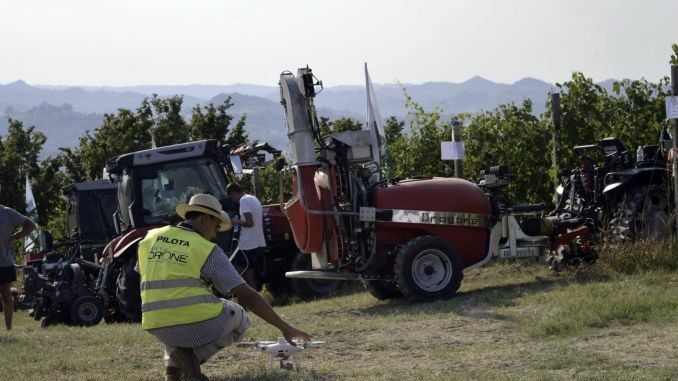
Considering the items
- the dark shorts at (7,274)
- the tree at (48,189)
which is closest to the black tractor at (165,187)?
the dark shorts at (7,274)

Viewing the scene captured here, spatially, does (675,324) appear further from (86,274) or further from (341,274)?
(86,274)

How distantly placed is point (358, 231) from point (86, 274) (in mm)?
6105

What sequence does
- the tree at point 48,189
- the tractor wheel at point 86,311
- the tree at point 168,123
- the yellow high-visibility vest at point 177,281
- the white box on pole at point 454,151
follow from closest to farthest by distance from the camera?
the yellow high-visibility vest at point 177,281, the white box on pole at point 454,151, the tractor wheel at point 86,311, the tree at point 48,189, the tree at point 168,123

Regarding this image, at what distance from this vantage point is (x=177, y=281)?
8.06 meters

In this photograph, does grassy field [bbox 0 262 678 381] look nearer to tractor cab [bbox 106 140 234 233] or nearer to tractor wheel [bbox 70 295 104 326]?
tractor wheel [bbox 70 295 104 326]

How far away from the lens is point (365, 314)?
Answer: 1269 centimetres

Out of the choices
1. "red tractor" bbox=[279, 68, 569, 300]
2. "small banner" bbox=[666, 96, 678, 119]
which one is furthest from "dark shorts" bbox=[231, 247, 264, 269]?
"small banner" bbox=[666, 96, 678, 119]

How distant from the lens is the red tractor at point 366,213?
1301 cm

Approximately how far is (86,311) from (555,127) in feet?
23.5

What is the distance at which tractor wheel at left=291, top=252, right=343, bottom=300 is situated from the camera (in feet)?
51.8

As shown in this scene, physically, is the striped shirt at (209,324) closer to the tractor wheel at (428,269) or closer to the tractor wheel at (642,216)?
the tractor wheel at (428,269)

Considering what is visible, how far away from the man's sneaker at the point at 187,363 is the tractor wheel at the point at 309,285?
24.4ft

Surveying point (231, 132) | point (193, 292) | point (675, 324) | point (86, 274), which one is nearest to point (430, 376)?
point (193, 292)

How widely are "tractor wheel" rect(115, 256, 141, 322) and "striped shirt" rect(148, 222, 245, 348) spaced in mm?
6521
